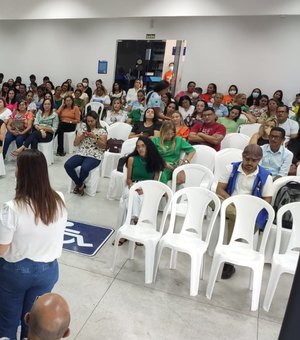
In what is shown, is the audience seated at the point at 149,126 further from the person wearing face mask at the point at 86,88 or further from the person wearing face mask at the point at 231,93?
the person wearing face mask at the point at 86,88

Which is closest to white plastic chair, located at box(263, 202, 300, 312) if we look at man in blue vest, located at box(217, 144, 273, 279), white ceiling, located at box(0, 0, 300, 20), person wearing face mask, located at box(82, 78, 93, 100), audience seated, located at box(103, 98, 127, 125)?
man in blue vest, located at box(217, 144, 273, 279)

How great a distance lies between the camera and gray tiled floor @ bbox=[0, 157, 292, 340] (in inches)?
85.2

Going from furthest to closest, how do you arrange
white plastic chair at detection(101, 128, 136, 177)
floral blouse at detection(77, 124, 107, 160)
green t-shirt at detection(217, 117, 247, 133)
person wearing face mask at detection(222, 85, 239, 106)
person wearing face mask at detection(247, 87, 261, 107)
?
1. person wearing face mask at detection(222, 85, 239, 106)
2. person wearing face mask at detection(247, 87, 261, 107)
3. green t-shirt at detection(217, 117, 247, 133)
4. white plastic chair at detection(101, 128, 136, 177)
5. floral blouse at detection(77, 124, 107, 160)

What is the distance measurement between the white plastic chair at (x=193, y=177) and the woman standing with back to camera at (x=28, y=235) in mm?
1697

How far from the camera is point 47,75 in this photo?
946 centimetres

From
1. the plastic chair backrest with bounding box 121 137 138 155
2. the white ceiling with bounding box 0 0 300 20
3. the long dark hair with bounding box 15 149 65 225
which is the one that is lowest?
the plastic chair backrest with bounding box 121 137 138 155

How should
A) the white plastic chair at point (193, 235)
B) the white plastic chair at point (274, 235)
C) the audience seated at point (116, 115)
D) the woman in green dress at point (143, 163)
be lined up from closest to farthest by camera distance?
the white plastic chair at point (193, 235) < the white plastic chair at point (274, 235) < the woman in green dress at point (143, 163) < the audience seated at point (116, 115)

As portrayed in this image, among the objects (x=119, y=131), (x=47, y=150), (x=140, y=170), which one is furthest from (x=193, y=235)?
(x=47, y=150)

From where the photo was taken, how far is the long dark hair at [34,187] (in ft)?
4.95

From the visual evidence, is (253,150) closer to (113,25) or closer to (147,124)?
(147,124)

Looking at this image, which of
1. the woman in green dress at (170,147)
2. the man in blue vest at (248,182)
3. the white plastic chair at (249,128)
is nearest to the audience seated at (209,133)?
the woman in green dress at (170,147)

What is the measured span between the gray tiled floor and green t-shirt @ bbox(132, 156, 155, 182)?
2.50ft

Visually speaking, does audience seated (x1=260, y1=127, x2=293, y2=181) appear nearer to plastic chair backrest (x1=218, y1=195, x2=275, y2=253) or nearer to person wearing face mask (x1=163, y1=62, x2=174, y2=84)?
plastic chair backrest (x1=218, y1=195, x2=275, y2=253)

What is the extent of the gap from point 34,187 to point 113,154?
324 centimetres
